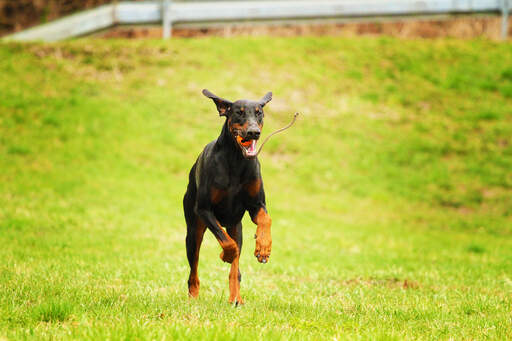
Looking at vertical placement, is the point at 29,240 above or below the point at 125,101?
below

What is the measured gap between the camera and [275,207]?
17.6 meters

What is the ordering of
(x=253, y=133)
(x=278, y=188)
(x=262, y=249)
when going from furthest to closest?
Result: 1. (x=278, y=188)
2. (x=262, y=249)
3. (x=253, y=133)

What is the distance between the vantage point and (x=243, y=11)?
1089 inches

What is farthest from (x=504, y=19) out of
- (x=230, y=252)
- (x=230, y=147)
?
(x=230, y=252)

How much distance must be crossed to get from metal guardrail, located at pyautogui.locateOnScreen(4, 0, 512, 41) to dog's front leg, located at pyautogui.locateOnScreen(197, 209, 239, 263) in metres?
Result: 22.3

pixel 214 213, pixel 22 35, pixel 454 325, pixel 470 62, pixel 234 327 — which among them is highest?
pixel 22 35

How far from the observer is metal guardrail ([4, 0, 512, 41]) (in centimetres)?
2695

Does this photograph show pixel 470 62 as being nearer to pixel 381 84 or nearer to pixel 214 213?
pixel 381 84

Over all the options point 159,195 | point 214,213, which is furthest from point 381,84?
point 214,213

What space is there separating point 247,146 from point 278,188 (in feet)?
44.4

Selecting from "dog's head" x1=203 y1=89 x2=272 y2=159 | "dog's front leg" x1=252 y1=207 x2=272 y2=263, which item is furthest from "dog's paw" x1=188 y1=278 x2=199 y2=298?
"dog's head" x1=203 y1=89 x2=272 y2=159

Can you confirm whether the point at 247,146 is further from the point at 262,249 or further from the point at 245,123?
the point at 262,249

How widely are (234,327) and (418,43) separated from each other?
26.0m

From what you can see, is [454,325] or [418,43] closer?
[454,325]
